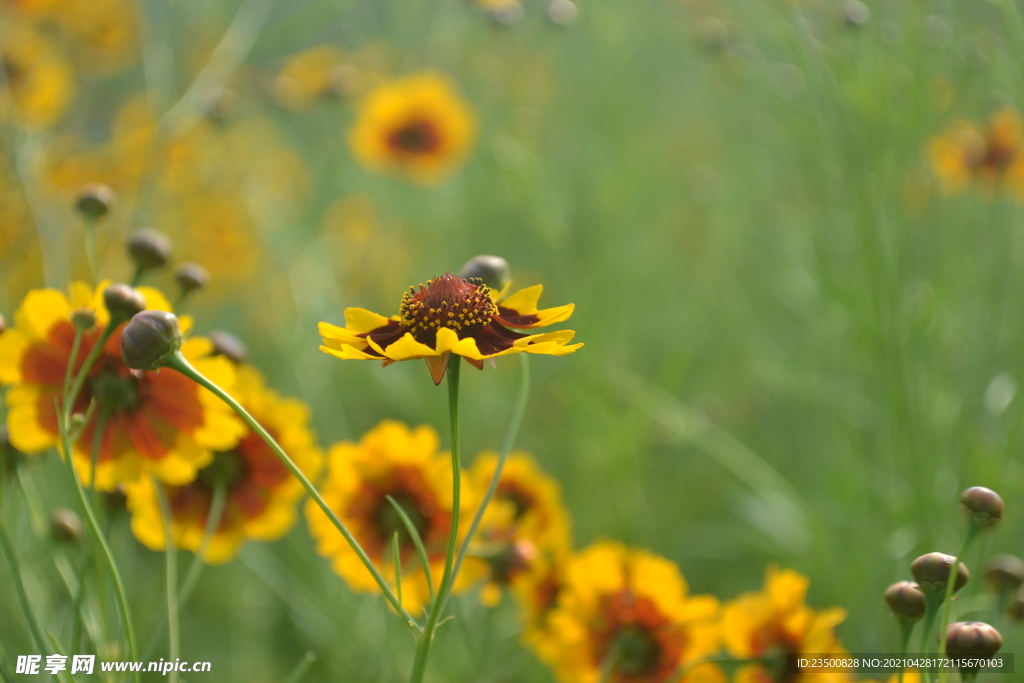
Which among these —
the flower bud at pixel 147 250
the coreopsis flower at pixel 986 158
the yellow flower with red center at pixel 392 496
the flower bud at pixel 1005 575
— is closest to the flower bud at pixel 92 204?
the flower bud at pixel 147 250

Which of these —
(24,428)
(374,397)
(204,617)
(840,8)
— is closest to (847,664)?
(24,428)

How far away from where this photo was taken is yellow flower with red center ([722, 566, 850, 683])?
2.22 feet

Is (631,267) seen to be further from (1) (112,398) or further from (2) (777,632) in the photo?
(1) (112,398)

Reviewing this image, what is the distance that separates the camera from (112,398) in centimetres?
60

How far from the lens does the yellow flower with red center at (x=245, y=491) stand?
27.5 inches

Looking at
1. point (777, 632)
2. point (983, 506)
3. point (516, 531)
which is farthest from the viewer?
point (516, 531)

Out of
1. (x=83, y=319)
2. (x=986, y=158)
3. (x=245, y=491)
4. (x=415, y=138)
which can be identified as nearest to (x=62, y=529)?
(x=245, y=491)

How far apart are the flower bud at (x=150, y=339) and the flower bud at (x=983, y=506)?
477 millimetres

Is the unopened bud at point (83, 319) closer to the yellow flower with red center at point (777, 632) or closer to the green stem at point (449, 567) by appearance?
the green stem at point (449, 567)

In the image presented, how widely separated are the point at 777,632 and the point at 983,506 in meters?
0.26

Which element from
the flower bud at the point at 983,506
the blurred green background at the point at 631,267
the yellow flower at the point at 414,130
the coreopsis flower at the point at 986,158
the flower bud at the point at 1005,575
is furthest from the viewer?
the yellow flower at the point at 414,130

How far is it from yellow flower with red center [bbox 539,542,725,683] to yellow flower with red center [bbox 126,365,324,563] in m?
0.26

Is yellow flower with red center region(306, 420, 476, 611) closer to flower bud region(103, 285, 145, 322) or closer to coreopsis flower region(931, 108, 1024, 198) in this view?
flower bud region(103, 285, 145, 322)

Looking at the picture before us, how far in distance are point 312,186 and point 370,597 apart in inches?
64.1
